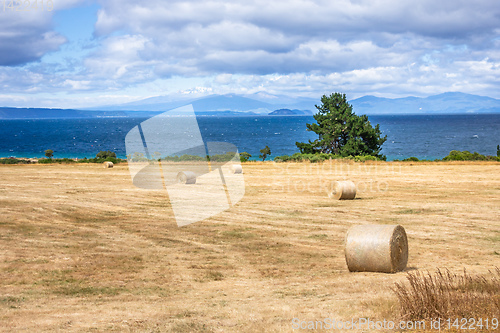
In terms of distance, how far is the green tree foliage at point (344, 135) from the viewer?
2240 inches

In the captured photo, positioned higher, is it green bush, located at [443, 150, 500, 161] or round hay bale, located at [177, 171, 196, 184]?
round hay bale, located at [177, 171, 196, 184]

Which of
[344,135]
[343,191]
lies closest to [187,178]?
[343,191]

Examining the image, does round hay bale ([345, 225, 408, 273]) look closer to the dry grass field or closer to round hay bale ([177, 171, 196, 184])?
the dry grass field

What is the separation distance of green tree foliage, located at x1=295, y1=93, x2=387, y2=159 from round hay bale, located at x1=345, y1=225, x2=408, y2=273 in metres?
44.2

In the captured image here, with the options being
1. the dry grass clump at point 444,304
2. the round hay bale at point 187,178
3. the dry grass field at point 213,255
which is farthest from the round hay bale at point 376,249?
the round hay bale at point 187,178

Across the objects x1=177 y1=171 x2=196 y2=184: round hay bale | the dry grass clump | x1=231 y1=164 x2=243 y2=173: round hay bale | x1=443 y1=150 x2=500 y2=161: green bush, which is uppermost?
the dry grass clump

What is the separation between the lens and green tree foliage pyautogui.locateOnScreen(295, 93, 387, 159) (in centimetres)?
5691

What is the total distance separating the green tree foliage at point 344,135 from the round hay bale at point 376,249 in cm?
4415

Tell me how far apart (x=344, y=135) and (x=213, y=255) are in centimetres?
4754

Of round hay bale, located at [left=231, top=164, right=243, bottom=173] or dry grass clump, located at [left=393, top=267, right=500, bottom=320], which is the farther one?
round hay bale, located at [left=231, top=164, right=243, bottom=173]

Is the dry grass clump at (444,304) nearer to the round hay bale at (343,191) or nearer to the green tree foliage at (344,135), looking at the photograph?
the round hay bale at (343,191)

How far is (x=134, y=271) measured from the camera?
1293 cm

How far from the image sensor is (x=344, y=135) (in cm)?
5981

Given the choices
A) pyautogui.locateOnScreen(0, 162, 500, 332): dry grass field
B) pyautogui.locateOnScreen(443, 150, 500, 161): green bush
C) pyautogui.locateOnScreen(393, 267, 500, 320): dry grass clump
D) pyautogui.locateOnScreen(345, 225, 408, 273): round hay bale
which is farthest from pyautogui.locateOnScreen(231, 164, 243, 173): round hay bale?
pyautogui.locateOnScreen(393, 267, 500, 320): dry grass clump
